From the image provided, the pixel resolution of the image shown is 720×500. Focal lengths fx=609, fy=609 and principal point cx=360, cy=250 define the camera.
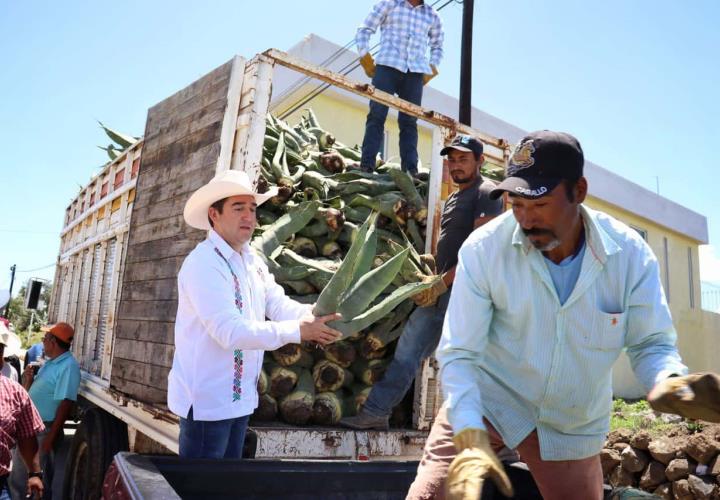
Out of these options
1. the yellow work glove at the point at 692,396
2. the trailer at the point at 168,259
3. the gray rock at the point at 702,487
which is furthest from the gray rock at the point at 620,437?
the yellow work glove at the point at 692,396

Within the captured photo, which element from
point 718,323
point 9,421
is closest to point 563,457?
point 9,421

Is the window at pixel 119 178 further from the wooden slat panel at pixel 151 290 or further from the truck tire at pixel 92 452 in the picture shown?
the truck tire at pixel 92 452

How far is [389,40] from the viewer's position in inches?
233

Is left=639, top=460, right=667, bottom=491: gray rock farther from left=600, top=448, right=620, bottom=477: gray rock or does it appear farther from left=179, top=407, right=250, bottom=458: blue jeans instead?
left=179, top=407, right=250, bottom=458: blue jeans

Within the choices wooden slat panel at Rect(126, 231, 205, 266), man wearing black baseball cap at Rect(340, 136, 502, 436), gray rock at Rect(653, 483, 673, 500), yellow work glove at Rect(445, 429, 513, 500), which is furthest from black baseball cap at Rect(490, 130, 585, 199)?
gray rock at Rect(653, 483, 673, 500)

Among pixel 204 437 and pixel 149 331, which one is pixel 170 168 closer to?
pixel 149 331

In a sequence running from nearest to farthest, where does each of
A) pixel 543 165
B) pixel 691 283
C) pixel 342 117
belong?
pixel 543 165 < pixel 342 117 < pixel 691 283

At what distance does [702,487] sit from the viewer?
5328mm

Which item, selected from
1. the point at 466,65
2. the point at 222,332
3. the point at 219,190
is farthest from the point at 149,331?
the point at 466,65

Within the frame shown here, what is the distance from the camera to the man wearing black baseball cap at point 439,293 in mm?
3973

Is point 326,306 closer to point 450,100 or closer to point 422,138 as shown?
point 422,138

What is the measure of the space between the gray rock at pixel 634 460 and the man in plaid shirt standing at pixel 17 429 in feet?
Result: 17.4

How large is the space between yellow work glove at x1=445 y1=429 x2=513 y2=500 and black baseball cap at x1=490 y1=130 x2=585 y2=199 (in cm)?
79

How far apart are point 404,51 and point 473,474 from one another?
5050mm
